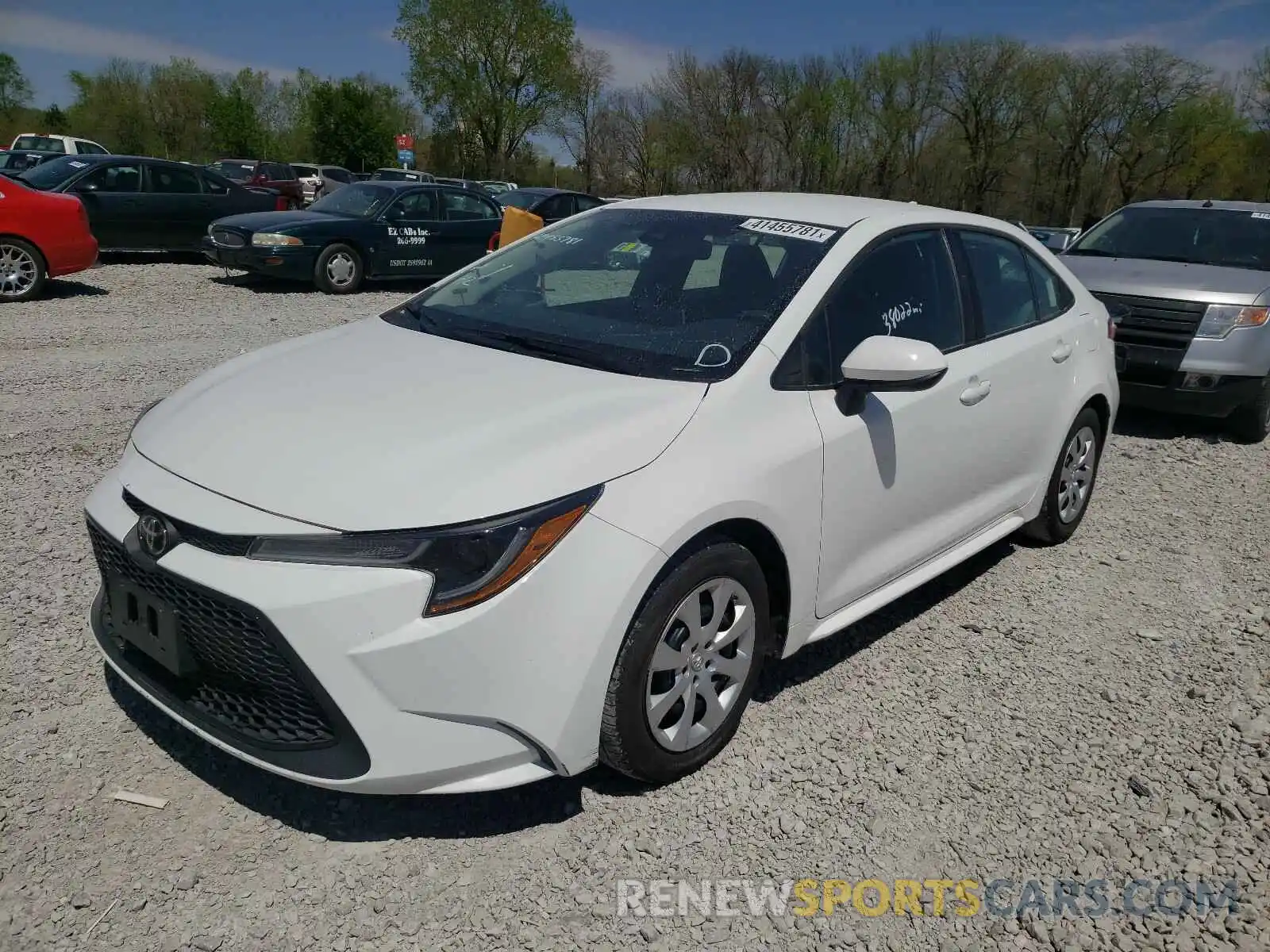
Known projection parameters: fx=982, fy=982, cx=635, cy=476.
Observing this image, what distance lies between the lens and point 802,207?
148 inches

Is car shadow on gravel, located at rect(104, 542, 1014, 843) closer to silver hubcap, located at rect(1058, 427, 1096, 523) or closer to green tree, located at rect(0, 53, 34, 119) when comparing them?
silver hubcap, located at rect(1058, 427, 1096, 523)

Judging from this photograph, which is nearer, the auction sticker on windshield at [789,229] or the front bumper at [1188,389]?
the auction sticker on windshield at [789,229]

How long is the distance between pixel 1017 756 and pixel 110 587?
9.14 ft

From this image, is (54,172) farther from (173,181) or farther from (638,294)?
(638,294)

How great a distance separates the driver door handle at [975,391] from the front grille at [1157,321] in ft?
12.1

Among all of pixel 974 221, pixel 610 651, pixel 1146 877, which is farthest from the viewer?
pixel 974 221

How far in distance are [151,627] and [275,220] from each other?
37.2 ft

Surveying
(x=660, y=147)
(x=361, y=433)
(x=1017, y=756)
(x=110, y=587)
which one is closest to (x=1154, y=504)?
(x=1017, y=756)

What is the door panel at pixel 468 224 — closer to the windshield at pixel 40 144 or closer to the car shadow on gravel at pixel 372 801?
the car shadow on gravel at pixel 372 801

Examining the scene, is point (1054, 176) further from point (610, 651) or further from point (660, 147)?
point (610, 651)

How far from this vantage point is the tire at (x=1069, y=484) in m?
4.66

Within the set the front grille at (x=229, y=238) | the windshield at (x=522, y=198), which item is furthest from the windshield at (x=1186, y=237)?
the windshield at (x=522, y=198)

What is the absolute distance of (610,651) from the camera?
2.47 metres

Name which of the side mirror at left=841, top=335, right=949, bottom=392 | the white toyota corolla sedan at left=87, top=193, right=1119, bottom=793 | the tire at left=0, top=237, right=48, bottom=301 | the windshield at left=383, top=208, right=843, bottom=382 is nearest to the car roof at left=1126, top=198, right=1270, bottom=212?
the white toyota corolla sedan at left=87, top=193, right=1119, bottom=793
